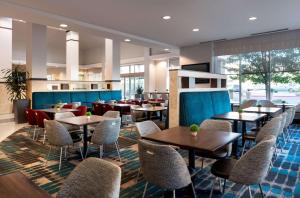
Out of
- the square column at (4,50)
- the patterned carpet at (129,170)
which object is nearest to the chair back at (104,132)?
the patterned carpet at (129,170)

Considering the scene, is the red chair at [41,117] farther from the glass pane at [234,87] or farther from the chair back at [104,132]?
the glass pane at [234,87]

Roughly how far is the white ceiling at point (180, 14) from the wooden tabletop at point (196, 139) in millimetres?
3329

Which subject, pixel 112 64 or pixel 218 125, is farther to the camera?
pixel 112 64

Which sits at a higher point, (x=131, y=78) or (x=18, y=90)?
(x=131, y=78)

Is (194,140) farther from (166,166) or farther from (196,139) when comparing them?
(166,166)

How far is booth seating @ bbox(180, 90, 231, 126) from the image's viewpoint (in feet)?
14.6

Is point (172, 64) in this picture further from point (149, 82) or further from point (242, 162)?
point (242, 162)

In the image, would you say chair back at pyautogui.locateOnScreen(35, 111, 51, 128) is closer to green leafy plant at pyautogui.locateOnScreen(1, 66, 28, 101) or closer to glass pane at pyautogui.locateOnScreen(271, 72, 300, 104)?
green leafy plant at pyautogui.locateOnScreen(1, 66, 28, 101)

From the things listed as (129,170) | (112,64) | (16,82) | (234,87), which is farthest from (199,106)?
(16,82)

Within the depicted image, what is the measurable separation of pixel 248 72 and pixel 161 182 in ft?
26.1

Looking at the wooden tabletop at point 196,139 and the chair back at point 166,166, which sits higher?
the wooden tabletop at point 196,139

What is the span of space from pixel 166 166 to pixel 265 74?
781 cm

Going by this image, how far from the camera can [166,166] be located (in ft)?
6.46

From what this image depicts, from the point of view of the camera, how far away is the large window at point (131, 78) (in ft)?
48.9
